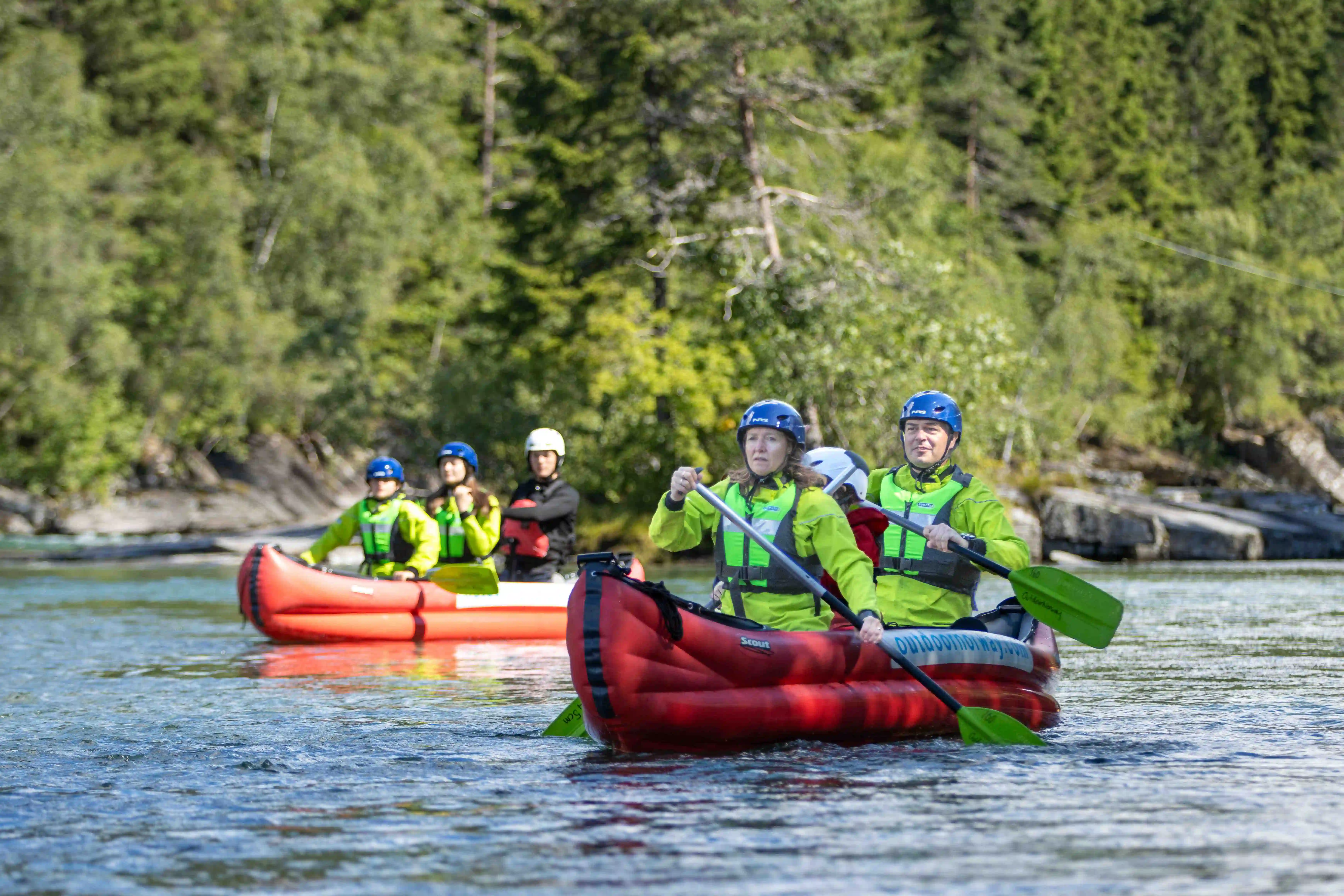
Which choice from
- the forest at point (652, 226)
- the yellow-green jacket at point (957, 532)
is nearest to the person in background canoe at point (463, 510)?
the yellow-green jacket at point (957, 532)

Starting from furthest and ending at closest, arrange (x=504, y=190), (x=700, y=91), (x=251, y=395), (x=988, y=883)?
1. (x=504, y=190)
2. (x=251, y=395)
3. (x=700, y=91)
4. (x=988, y=883)

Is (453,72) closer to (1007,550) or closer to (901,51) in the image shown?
(901,51)

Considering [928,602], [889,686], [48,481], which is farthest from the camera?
[48,481]

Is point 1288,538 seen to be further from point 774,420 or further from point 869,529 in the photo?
point 774,420

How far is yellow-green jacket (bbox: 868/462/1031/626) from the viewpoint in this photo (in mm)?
6902

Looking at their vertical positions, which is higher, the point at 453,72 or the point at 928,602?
the point at 453,72

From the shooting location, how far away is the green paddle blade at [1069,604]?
7070mm

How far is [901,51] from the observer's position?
25438 mm

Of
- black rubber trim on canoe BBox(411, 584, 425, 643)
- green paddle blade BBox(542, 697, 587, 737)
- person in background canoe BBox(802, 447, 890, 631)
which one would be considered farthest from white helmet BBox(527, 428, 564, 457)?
green paddle blade BBox(542, 697, 587, 737)

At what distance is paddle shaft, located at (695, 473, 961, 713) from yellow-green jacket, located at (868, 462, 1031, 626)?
1.69 feet

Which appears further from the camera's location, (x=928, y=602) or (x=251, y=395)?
(x=251, y=395)

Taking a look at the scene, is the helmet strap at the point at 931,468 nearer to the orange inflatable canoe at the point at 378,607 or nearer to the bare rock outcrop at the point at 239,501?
the orange inflatable canoe at the point at 378,607

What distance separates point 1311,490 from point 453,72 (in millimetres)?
26239

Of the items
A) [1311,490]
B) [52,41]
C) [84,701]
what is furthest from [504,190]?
[84,701]
